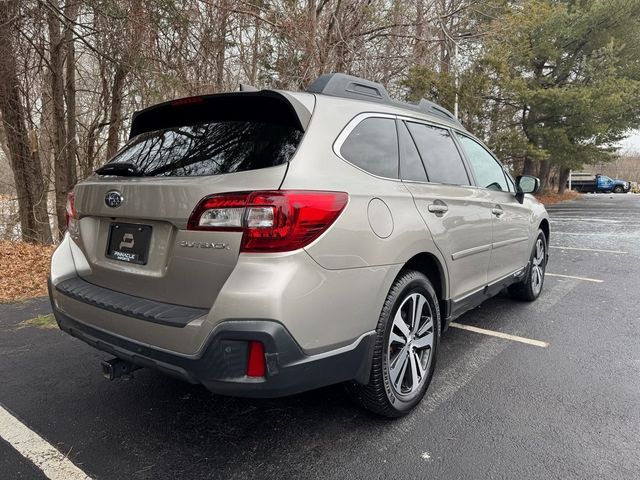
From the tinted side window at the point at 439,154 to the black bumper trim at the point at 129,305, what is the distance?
179 centimetres

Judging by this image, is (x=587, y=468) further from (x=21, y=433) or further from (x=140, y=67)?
(x=140, y=67)

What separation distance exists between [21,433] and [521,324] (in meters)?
3.97

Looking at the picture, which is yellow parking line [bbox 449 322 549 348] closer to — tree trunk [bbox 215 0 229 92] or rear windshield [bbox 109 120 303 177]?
rear windshield [bbox 109 120 303 177]

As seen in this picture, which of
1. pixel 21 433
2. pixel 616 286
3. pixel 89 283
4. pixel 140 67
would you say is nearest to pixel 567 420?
pixel 89 283

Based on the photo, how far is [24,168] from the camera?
932cm

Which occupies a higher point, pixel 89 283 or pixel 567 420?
pixel 89 283

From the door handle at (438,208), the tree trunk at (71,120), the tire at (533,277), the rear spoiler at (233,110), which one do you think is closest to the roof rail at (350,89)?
the rear spoiler at (233,110)

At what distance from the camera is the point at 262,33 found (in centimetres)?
904

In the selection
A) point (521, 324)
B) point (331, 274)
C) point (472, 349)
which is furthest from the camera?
point (521, 324)

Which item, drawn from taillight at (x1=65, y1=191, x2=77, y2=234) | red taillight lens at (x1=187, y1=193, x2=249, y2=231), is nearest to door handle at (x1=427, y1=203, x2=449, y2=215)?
red taillight lens at (x1=187, y1=193, x2=249, y2=231)

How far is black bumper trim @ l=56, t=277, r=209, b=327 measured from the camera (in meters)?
2.00

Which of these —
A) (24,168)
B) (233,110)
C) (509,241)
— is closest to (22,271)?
(24,168)

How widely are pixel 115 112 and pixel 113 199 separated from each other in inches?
315

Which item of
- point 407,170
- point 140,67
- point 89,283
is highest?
point 140,67
